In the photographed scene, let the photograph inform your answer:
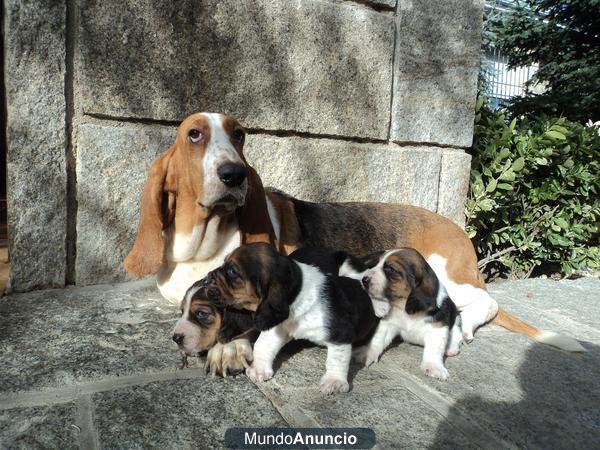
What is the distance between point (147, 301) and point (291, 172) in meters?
1.46

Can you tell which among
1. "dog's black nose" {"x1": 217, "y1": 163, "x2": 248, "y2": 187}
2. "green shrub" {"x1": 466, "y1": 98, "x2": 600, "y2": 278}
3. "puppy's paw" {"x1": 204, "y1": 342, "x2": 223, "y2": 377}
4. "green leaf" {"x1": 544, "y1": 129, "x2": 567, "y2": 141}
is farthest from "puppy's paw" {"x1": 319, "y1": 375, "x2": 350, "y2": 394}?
"green leaf" {"x1": 544, "y1": 129, "x2": 567, "y2": 141}

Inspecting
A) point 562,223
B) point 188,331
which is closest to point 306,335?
point 188,331

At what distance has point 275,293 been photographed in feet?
7.06

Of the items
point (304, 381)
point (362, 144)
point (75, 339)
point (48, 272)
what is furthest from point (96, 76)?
point (304, 381)

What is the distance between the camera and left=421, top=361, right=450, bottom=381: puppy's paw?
2395 millimetres

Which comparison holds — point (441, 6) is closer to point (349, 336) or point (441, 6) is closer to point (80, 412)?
point (349, 336)

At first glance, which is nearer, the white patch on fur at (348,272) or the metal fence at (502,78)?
the white patch on fur at (348,272)

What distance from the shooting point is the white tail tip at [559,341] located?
291cm

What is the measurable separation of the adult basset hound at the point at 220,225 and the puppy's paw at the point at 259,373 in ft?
0.50

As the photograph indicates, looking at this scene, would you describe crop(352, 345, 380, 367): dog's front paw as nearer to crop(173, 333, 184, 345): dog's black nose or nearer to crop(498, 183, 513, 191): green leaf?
crop(173, 333, 184, 345): dog's black nose

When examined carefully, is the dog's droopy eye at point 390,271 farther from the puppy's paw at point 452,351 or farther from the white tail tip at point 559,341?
the white tail tip at point 559,341

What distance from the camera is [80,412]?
1846 millimetres

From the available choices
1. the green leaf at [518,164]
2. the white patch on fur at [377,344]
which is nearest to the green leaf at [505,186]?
the green leaf at [518,164]

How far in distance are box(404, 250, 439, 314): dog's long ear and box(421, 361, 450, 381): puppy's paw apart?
261 millimetres
